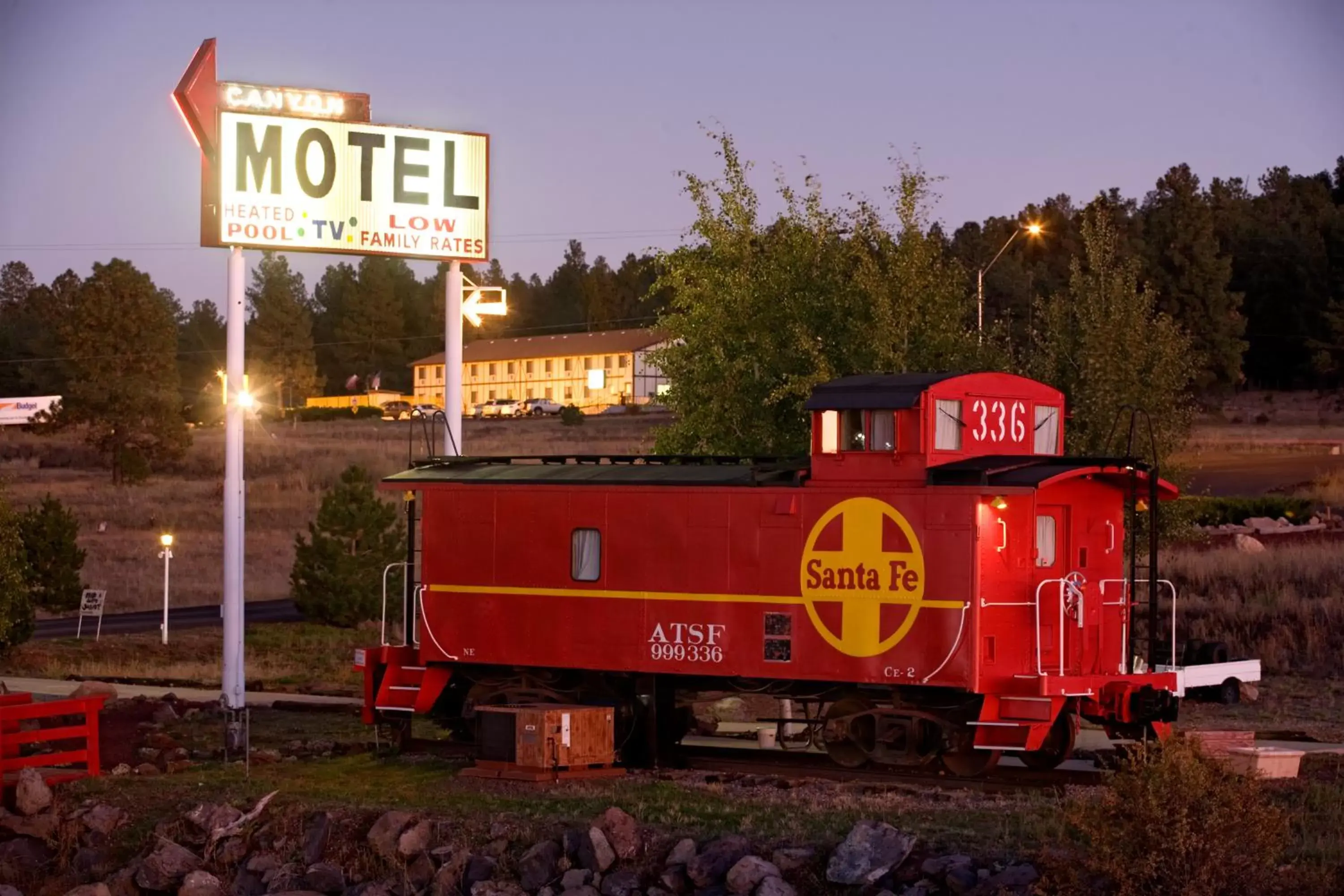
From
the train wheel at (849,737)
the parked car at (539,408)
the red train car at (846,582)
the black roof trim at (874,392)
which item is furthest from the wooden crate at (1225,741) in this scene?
the parked car at (539,408)

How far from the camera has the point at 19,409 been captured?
344 ft

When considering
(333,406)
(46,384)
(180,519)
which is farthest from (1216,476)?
(46,384)

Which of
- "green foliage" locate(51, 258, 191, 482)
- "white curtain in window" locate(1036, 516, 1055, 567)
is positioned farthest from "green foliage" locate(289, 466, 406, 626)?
"green foliage" locate(51, 258, 191, 482)

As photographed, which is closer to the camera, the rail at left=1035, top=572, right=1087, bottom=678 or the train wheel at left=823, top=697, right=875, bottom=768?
the rail at left=1035, top=572, right=1087, bottom=678

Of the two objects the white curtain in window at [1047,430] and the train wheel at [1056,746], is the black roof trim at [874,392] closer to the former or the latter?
the white curtain in window at [1047,430]

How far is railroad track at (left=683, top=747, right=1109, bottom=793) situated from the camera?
695 inches

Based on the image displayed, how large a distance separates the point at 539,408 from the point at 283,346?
32960 mm

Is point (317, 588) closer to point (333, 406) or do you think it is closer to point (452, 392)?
point (452, 392)

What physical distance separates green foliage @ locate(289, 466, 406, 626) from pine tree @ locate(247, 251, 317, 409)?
92.4m

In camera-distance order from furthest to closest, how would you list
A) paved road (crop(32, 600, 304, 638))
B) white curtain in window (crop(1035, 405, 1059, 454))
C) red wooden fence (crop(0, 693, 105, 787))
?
Result: paved road (crop(32, 600, 304, 638)) → white curtain in window (crop(1035, 405, 1059, 454)) → red wooden fence (crop(0, 693, 105, 787))

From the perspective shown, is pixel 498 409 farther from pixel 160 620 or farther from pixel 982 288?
pixel 982 288

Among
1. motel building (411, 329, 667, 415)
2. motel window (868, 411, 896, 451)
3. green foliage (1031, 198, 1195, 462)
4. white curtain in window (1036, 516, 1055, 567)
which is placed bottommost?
white curtain in window (1036, 516, 1055, 567)

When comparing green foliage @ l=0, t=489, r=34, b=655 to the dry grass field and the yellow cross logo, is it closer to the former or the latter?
Result: the dry grass field

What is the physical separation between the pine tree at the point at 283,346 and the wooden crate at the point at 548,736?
118m
